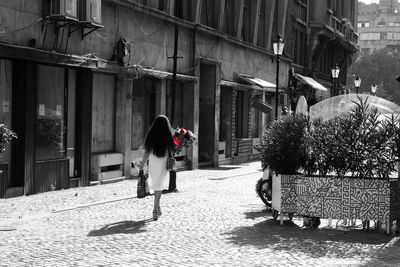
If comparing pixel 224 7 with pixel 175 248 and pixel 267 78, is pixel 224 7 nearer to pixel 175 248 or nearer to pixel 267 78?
pixel 267 78

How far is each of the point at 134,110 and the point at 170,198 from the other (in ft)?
20.0

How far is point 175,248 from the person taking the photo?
9.05 meters

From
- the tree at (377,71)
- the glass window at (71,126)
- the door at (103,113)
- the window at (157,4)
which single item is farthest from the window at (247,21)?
the tree at (377,71)

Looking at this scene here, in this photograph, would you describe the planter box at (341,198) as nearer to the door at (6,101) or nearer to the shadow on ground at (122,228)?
the shadow on ground at (122,228)

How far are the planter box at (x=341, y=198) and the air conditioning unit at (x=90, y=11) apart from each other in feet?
24.5

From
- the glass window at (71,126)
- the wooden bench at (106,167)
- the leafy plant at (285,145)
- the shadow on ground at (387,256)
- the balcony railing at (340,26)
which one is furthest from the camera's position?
the balcony railing at (340,26)

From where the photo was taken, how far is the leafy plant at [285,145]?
37.4 feet

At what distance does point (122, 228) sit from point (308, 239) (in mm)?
2852

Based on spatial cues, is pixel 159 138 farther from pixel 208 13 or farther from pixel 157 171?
pixel 208 13

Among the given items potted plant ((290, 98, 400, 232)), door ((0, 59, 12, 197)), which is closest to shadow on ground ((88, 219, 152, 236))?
potted plant ((290, 98, 400, 232))

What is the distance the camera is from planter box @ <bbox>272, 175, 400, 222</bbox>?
10500 millimetres

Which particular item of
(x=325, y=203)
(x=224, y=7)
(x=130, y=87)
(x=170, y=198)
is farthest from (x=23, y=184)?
(x=224, y=7)

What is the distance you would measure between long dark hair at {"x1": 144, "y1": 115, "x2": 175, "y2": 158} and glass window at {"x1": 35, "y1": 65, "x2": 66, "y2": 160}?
4.64 metres

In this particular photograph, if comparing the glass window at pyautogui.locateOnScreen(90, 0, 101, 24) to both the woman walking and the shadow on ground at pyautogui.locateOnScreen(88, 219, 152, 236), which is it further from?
the shadow on ground at pyautogui.locateOnScreen(88, 219, 152, 236)
